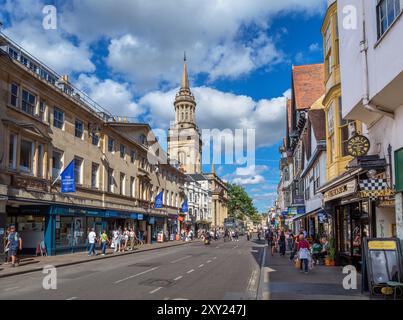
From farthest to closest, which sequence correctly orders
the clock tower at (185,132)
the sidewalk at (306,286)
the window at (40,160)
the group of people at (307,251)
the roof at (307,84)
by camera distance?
the clock tower at (185,132) → the roof at (307,84) → the window at (40,160) → the group of people at (307,251) → the sidewalk at (306,286)

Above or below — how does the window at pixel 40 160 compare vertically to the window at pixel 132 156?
below

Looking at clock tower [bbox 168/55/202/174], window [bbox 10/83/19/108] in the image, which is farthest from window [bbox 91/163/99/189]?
clock tower [bbox 168/55/202/174]

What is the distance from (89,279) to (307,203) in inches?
903

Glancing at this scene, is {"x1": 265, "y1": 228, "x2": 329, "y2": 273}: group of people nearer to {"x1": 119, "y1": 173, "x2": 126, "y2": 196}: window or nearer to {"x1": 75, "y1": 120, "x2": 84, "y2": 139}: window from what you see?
{"x1": 119, "y1": 173, "x2": 126, "y2": 196}: window

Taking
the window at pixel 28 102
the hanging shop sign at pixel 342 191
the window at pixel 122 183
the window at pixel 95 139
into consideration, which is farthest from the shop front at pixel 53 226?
the hanging shop sign at pixel 342 191

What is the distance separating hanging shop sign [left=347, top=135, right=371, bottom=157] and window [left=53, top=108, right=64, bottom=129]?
64.7 feet

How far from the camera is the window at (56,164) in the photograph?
27.6m

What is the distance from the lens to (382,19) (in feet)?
38.8

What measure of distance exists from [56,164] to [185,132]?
83.6 meters

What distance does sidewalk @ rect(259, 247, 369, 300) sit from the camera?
11.4 meters

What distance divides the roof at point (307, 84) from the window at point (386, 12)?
25.4 metres

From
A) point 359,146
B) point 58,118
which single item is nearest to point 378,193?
point 359,146

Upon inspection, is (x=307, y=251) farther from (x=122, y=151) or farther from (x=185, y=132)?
(x=185, y=132)

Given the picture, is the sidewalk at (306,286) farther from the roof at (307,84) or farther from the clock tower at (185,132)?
the clock tower at (185,132)
